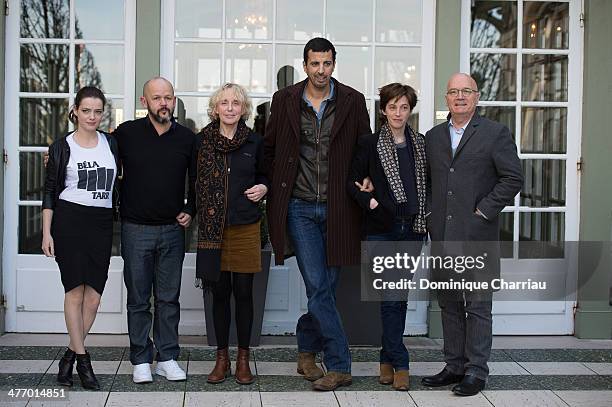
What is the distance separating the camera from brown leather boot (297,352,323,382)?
5090mm

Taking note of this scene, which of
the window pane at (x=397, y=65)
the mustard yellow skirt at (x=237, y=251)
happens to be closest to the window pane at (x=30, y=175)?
the mustard yellow skirt at (x=237, y=251)

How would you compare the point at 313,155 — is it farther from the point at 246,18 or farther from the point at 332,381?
the point at 246,18

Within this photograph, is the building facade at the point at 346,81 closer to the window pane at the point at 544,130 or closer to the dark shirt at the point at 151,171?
the window pane at the point at 544,130

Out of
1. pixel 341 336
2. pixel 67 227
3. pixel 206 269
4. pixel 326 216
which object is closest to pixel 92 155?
pixel 67 227

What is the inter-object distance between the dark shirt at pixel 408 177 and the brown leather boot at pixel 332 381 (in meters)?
0.93

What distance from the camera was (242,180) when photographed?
191 inches

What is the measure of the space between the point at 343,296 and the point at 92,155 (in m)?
1.95

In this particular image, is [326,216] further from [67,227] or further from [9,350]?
[9,350]

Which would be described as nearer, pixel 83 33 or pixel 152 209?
pixel 152 209

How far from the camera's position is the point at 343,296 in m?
5.90

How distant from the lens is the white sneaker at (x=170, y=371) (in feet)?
16.5

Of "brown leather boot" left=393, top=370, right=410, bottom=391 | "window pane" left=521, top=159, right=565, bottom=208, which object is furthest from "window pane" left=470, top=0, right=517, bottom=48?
"brown leather boot" left=393, top=370, right=410, bottom=391

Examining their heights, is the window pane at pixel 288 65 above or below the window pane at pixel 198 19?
below

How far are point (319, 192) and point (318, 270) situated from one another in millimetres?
416
